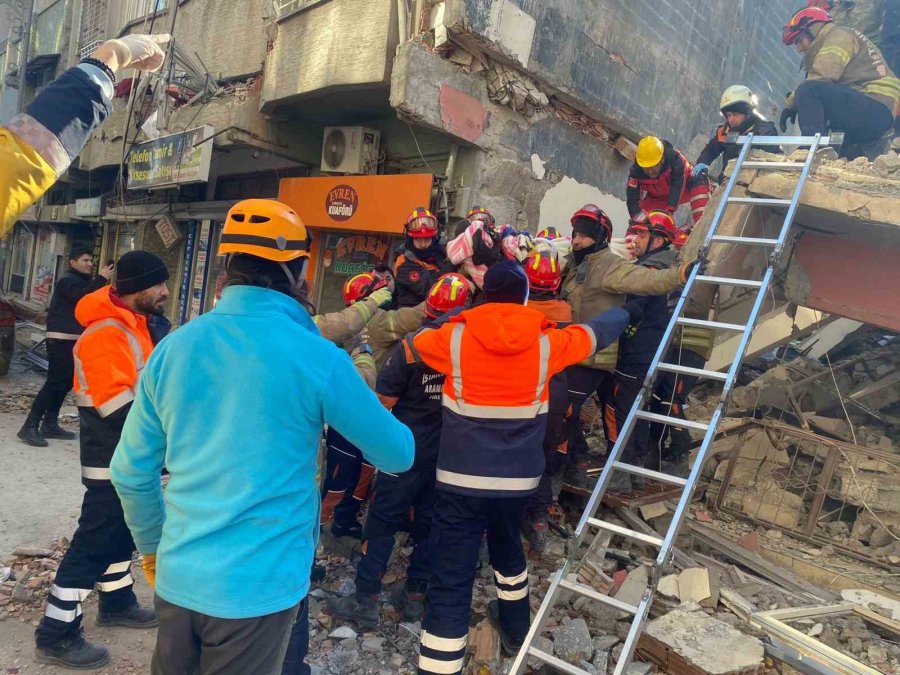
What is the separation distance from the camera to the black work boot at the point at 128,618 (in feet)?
11.2

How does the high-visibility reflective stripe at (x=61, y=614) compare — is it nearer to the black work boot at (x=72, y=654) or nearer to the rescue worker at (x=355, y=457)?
the black work boot at (x=72, y=654)

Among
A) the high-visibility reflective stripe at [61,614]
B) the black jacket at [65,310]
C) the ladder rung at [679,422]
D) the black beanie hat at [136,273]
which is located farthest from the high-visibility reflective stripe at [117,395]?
the black jacket at [65,310]

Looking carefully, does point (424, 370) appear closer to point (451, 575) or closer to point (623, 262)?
point (451, 575)

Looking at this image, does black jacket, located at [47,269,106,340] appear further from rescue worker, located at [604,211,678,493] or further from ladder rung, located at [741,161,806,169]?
ladder rung, located at [741,161,806,169]

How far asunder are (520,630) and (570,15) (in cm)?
646

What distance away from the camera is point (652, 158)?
18.1ft

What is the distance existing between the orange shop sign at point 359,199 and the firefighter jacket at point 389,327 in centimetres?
234

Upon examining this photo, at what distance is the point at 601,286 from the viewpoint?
169 inches

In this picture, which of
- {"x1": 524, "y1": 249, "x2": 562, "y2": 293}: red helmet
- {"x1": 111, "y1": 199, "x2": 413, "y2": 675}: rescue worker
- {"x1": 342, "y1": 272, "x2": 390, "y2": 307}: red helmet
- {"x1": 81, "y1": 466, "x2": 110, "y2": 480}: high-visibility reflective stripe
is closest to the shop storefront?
{"x1": 342, "y1": 272, "x2": 390, "y2": 307}: red helmet

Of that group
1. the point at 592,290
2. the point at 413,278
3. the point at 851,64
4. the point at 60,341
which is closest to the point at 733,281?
A: the point at 592,290

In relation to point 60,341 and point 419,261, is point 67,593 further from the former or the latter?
point 60,341

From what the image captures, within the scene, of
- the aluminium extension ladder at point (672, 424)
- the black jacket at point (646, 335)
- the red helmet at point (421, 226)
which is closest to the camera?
the aluminium extension ladder at point (672, 424)

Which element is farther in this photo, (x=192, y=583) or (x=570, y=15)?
(x=570, y=15)

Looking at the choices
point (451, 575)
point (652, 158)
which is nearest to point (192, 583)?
point (451, 575)
